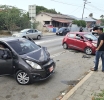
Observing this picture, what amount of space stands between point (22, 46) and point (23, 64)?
0.99 m

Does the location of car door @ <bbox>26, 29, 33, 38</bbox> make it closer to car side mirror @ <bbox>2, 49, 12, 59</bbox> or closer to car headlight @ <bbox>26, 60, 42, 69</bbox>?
car side mirror @ <bbox>2, 49, 12, 59</bbox>

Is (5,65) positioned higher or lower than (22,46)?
lower

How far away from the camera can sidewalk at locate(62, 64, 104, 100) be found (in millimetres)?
4553

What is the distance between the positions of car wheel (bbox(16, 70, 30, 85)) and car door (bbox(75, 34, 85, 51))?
696 cm

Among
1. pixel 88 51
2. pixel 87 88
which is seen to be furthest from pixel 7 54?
pixel 88 51

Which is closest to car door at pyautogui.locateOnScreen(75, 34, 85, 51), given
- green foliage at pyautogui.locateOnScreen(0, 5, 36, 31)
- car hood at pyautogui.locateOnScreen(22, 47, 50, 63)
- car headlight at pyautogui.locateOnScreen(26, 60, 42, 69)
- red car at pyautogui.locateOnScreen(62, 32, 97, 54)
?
red car at pyautogui.locateOnScreen(62, 32, 97, 54)

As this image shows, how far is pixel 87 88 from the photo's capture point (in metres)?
5.12

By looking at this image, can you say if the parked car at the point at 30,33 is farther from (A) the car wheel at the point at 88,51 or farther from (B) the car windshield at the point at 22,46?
(B) the car windshield at the point at 22,46

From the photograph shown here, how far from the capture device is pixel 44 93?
503 cm

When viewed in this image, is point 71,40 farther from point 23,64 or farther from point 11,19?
point 11,19

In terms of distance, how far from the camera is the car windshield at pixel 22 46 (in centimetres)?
596

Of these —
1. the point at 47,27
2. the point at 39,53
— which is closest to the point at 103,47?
the point at 39,53

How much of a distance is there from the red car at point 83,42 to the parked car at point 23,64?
5864 millimetres

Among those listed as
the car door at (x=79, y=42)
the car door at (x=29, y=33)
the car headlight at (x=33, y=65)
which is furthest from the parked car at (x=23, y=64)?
the car door at (x=29, y=33)
